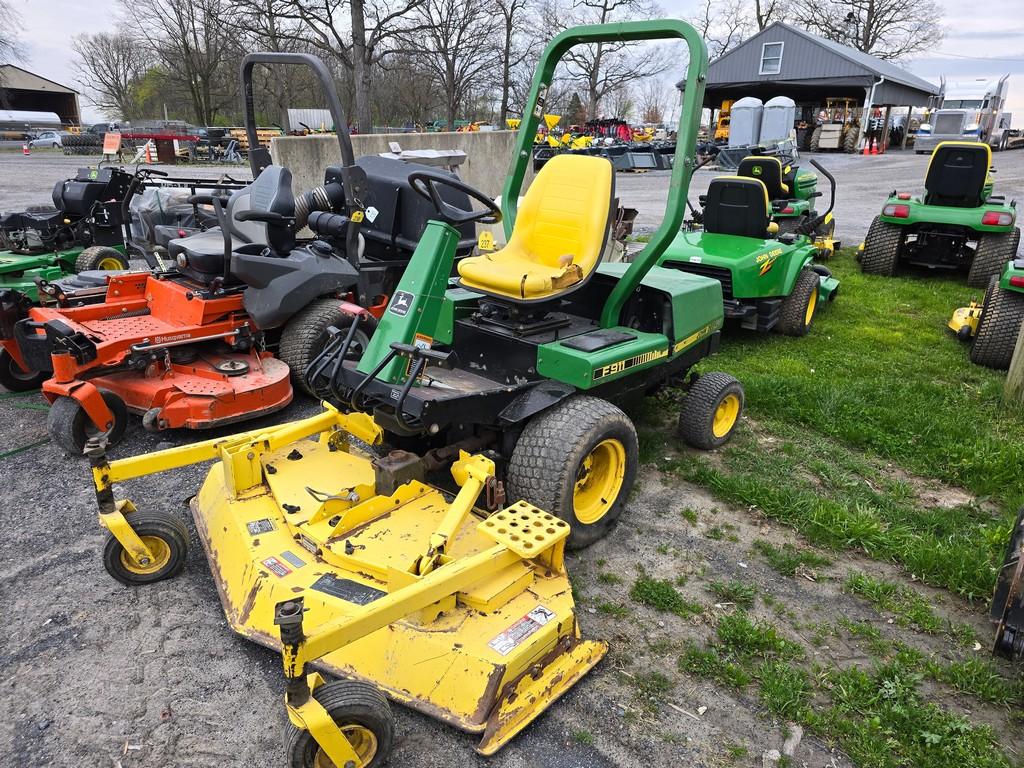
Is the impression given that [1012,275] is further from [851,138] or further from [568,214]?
[851,138]

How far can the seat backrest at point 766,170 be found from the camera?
8.55m

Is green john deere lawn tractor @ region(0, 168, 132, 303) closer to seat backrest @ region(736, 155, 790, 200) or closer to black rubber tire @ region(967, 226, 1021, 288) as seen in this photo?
seat backrest @ region(736, 155, 790, 200)

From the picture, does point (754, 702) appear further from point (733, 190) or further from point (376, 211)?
point (733, 190)

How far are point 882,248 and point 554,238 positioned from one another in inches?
261

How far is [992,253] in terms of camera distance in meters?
8.12

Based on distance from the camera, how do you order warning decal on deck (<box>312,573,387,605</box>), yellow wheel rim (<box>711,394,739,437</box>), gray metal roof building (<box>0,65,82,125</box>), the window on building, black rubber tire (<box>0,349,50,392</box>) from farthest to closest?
gray metal roof building (<box>0,65,82,125</box>)
the window on building
black rubber tire (<box>0,349,50,392</box>)
yellow wheel rim (<box>711,394,739,437</box>)
warning decal on deck (<box>312,573,387,605</box>)

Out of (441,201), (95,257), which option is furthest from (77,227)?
(441,201)

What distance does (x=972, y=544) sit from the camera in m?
3.46

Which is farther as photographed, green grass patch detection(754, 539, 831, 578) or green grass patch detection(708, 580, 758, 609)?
green grass patch detection(754, 539, 831, 578)

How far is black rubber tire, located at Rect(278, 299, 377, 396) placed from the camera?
191 inches

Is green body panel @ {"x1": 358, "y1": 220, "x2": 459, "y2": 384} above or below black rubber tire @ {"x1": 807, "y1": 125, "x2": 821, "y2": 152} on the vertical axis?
below

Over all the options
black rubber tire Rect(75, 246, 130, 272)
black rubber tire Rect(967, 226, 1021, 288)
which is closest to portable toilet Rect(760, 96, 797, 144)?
black rubber tire Rect(967, 226, 1021, 288)

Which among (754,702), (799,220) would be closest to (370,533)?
(754,702)

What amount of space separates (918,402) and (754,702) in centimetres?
337
